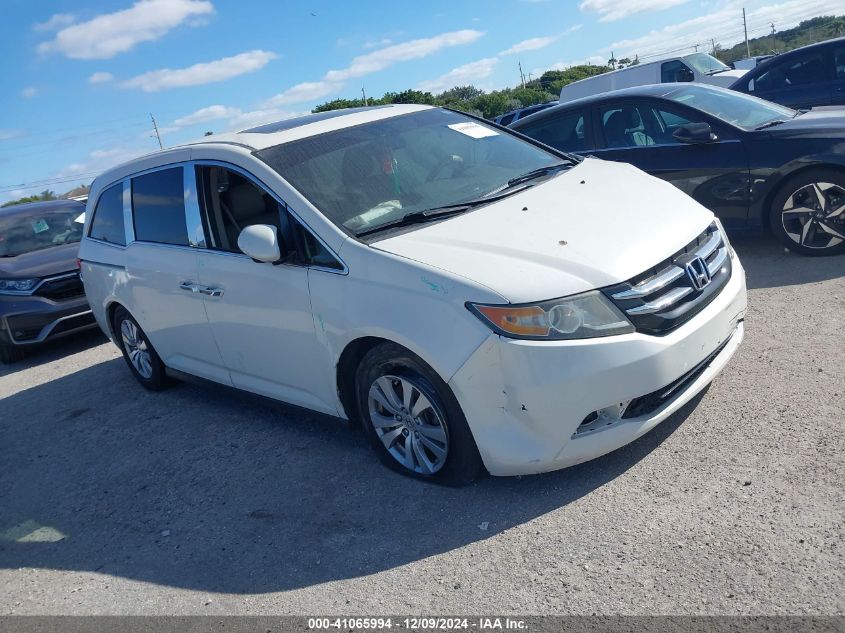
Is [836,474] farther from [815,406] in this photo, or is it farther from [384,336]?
[384,336]

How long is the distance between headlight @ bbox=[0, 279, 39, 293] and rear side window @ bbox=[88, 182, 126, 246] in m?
2.61

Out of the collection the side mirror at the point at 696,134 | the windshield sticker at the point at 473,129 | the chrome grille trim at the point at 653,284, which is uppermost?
the windshield sticker at the point at 473,129

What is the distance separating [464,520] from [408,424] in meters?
0.57

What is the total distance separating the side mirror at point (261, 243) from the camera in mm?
4148

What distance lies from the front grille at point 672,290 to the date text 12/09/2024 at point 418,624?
1371 millimetres

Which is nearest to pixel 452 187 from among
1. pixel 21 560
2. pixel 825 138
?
pixel 21 560

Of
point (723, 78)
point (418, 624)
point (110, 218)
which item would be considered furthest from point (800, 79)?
point (418, 624)

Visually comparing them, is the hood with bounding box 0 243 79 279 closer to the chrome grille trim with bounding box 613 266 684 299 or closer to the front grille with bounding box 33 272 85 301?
the front grille with bounding box 33 272 85 301

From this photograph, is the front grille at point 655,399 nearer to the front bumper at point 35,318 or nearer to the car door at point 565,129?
the car door at point 565,129

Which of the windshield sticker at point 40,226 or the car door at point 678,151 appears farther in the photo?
the windshield sticker at point 40,226

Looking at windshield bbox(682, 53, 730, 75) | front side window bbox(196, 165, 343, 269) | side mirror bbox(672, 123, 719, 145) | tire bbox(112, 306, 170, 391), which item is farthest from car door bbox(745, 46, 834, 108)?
tire bbox(112, 306, 170, 391)

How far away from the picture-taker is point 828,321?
5051mm

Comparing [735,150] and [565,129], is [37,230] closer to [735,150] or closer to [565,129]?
[565,129]

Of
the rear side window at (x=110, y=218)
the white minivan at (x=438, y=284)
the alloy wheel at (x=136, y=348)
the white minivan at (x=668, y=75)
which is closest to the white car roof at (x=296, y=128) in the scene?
the white minivan at (x=438, y=284)
